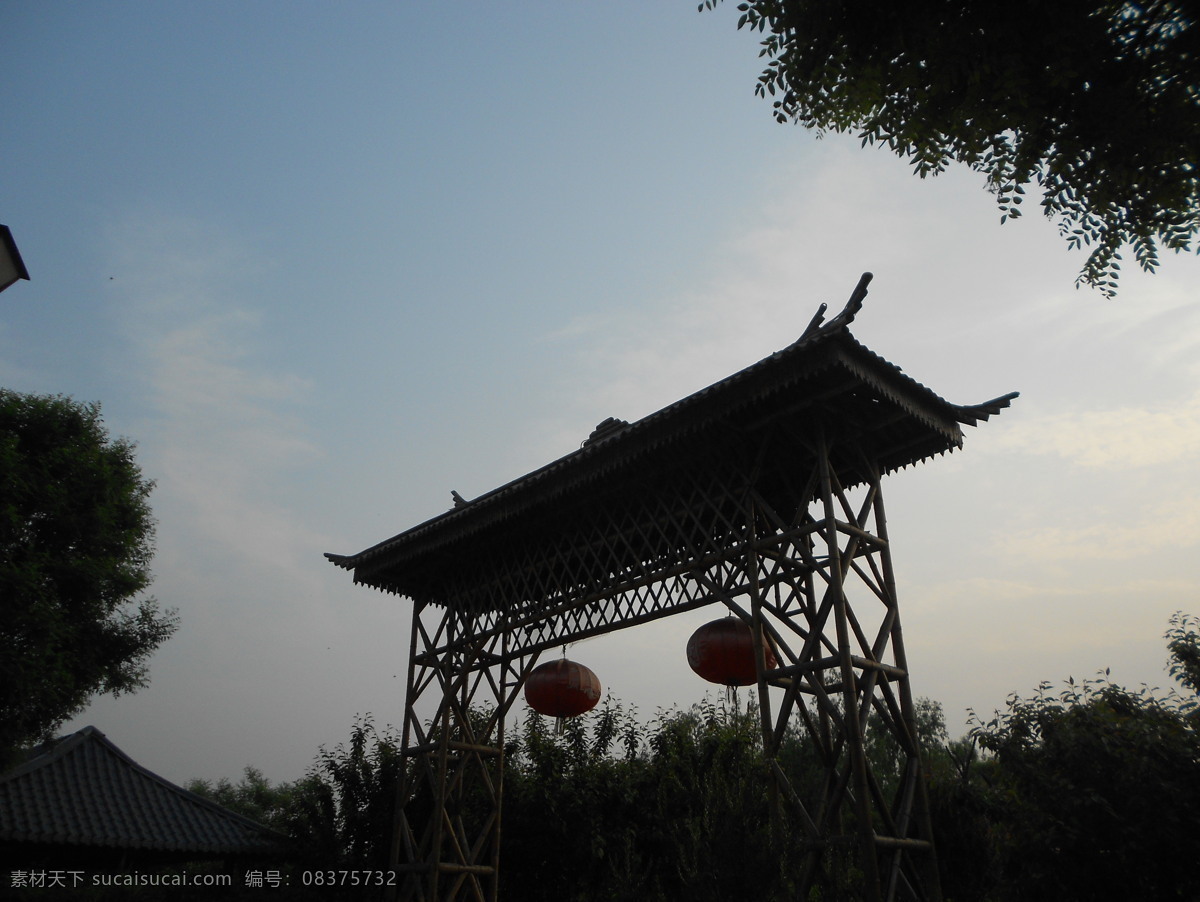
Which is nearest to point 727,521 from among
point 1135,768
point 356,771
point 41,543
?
point 1135,768

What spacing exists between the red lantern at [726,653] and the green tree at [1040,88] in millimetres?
3756

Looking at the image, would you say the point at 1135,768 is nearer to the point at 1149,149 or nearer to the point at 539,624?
the point at 1149,149

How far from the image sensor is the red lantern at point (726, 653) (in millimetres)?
6410

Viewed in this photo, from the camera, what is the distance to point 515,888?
10.9 m

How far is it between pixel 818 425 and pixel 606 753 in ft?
25.5

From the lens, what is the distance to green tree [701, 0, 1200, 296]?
2.97m

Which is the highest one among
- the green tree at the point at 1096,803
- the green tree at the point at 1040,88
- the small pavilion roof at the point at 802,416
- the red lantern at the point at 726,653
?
the small pavilion roof at the point at 802,416

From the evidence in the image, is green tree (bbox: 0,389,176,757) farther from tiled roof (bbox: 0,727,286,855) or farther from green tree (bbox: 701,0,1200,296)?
green tree (bbox: 701,0,1200,296)

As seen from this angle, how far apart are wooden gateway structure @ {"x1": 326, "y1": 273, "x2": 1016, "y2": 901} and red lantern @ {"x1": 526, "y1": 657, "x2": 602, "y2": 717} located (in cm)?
37

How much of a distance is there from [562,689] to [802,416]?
320 cm

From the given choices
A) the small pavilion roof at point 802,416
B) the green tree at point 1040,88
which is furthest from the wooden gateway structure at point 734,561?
the green tree at point 1040,88

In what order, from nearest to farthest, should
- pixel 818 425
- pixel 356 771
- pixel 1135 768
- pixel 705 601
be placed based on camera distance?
1. pixel 1135 768
2. pixel 818 425
3. pixel 705 601
4. pixel 356 771

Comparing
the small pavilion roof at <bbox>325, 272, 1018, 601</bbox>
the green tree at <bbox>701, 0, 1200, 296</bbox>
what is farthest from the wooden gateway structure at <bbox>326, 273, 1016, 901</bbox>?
the green tree at <bbox>701, 0, 1200, 296</bbox>

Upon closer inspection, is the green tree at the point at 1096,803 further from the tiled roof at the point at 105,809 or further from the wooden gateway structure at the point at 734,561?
the tiled roof at the point at 105,809
